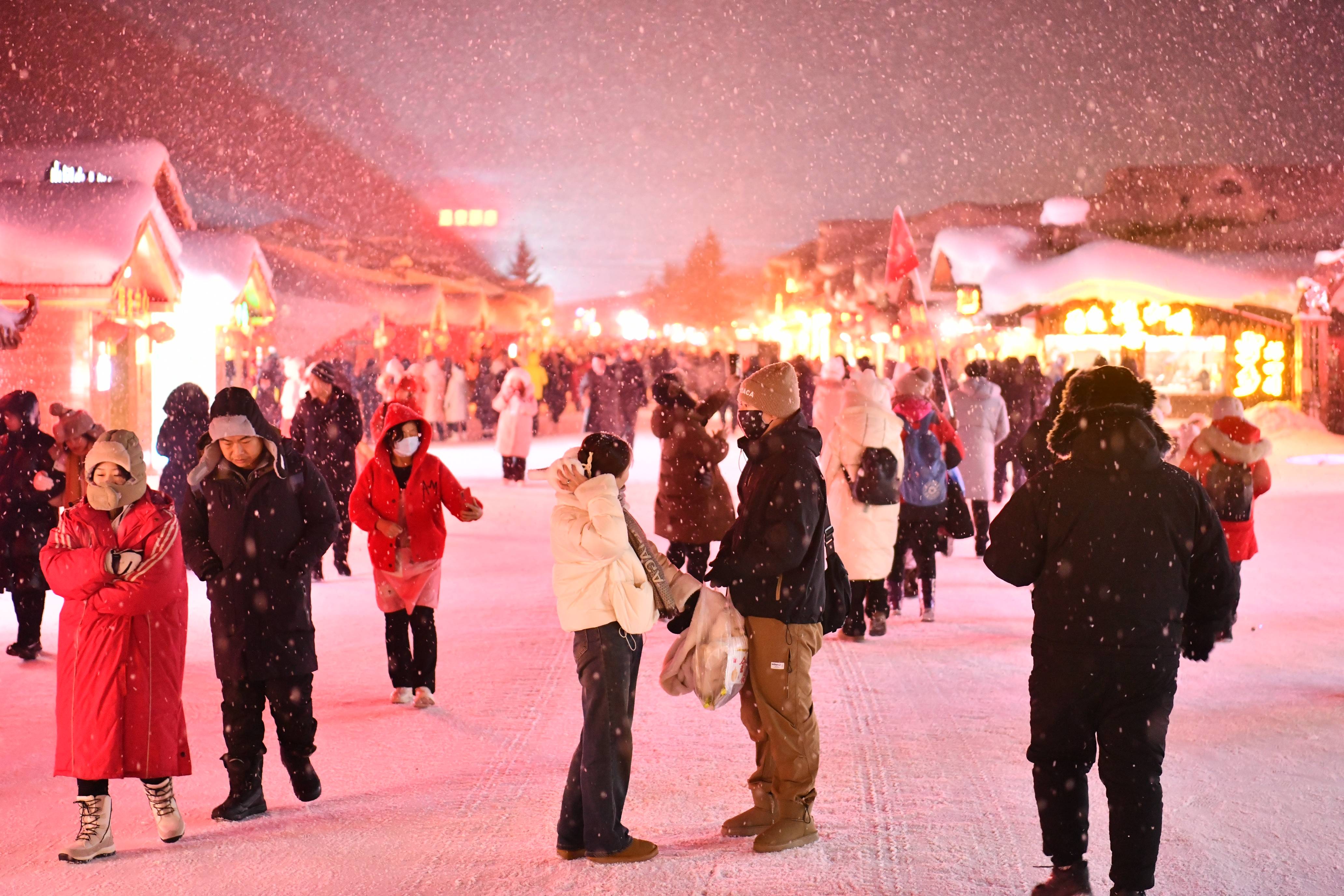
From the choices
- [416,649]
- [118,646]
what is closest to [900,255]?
[416,649]

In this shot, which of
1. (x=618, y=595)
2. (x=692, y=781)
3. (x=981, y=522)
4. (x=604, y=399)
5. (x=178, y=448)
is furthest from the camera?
(x=604, y=399)

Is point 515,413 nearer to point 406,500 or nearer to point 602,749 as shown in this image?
point 406,500

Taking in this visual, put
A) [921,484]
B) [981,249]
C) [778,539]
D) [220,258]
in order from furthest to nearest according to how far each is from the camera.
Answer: [981,249] < [220,258] < [921,484] < [778,539]

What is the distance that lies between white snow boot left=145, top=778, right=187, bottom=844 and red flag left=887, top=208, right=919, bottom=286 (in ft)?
36.4

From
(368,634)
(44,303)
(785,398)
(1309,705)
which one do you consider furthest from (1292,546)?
(44,303)

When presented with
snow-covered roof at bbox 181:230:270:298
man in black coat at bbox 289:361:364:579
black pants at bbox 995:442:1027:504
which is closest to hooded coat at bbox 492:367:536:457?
black pants at bbox 995:442:1027:504

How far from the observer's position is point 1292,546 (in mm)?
11289

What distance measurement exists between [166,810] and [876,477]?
13.2 ft

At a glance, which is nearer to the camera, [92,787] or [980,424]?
[92,787]

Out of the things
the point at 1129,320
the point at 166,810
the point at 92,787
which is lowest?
the point at 166,810

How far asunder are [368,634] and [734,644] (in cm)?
415

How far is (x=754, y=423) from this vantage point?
175 inches

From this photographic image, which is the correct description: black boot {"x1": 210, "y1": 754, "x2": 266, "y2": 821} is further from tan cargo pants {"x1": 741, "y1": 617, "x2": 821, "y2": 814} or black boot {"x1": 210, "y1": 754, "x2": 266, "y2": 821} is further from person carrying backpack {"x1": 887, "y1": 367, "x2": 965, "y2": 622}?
person carrying backpack {"x1": 887, "y1": 367, "x2": 965, "y2": 622}

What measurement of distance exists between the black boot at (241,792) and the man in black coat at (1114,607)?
2552 mm
